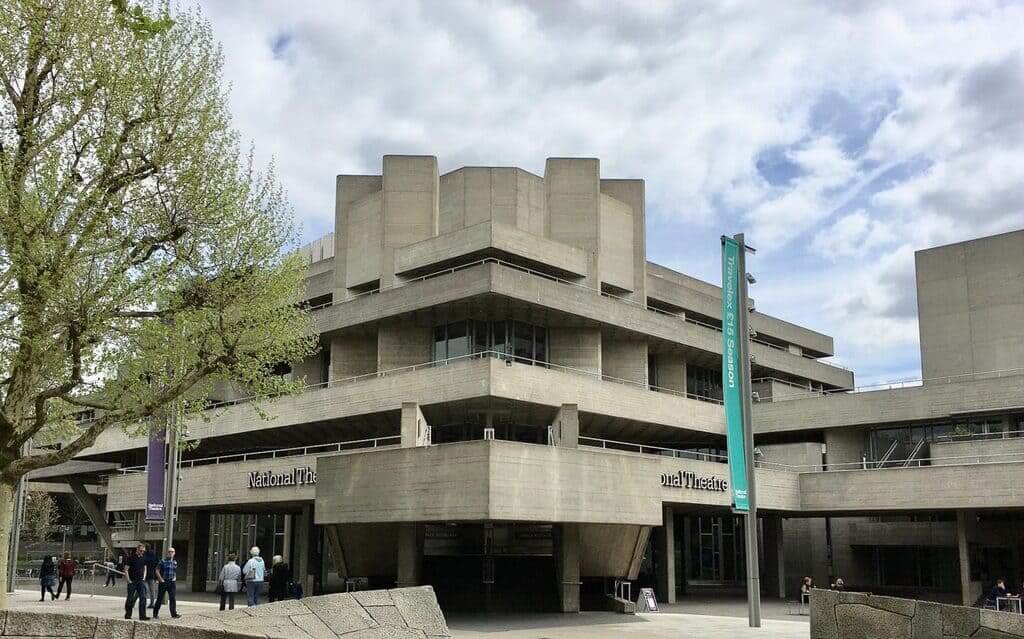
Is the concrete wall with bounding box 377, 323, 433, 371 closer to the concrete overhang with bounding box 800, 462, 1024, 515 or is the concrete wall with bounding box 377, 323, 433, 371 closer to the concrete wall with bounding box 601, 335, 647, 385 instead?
the concrete wall with bounding box 601, 335, 647, 385

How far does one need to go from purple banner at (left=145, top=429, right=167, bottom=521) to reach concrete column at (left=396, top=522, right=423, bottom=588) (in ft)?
25.6

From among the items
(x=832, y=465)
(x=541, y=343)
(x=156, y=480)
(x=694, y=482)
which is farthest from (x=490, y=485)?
(x=832, y=465)

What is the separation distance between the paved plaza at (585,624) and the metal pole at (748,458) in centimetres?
83

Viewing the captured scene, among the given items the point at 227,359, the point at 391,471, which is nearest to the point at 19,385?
the point at 227,359

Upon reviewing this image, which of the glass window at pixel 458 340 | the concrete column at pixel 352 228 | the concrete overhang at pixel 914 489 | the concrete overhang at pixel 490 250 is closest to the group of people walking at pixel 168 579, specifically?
the glass window at pixel 458 340

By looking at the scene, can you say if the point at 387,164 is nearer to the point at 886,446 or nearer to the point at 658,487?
the point at 658,487

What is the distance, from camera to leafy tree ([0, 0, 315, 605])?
1700 cm

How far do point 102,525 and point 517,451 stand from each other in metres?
37.6

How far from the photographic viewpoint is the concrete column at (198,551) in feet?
141

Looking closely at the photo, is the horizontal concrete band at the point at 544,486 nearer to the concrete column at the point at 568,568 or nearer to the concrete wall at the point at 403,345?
the concrete column at the point at 568,568

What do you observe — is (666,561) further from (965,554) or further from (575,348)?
(965,554)

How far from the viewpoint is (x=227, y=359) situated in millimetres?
19781

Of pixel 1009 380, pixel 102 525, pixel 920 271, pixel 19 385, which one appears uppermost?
pixel 920 271

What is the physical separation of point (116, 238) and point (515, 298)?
20602mm
